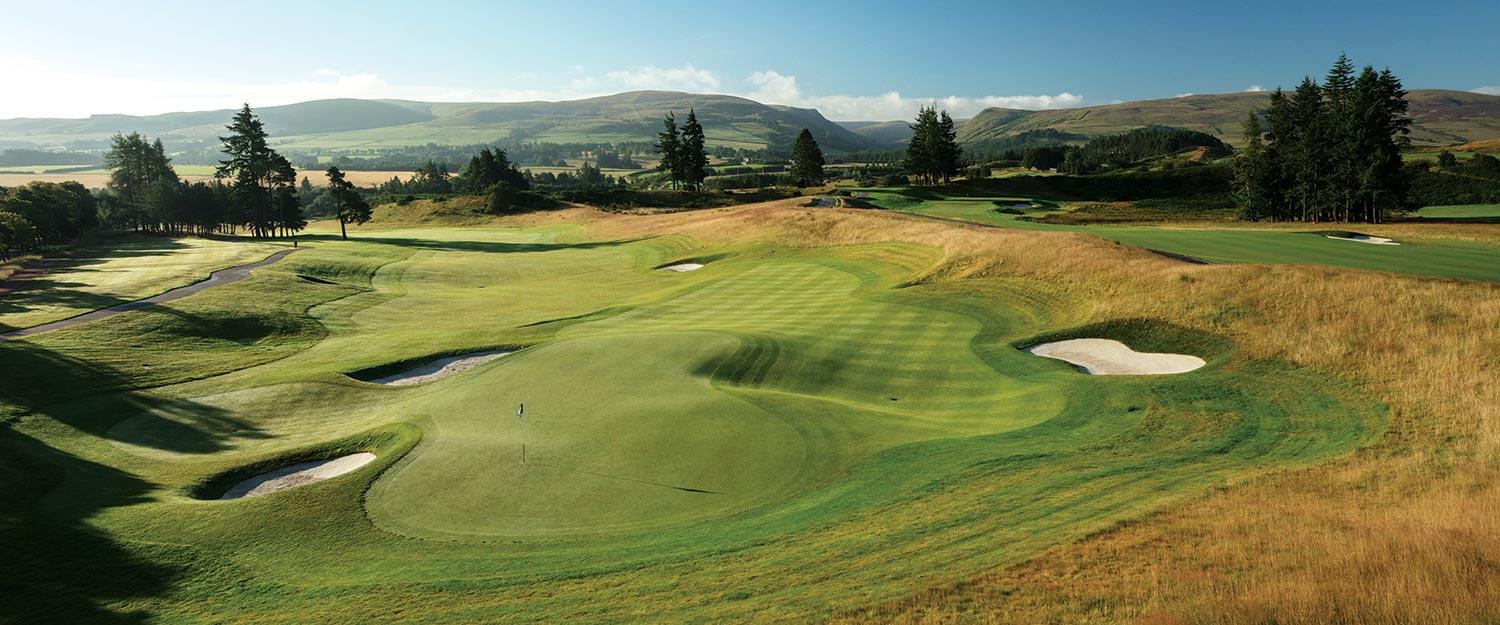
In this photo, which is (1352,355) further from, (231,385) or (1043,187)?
(1043,187)

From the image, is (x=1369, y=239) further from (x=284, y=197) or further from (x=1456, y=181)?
(x=284, y=197)

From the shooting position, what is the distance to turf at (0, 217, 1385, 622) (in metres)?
10.2

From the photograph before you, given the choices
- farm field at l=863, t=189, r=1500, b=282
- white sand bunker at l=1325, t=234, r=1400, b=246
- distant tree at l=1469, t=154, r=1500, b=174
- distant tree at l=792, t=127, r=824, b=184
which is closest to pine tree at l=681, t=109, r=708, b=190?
distant tree at l=792, t=127, r=824, b=184

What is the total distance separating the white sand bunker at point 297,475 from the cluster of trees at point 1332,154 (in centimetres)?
7563

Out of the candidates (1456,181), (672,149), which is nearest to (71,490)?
(672,149)

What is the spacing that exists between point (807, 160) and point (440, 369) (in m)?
97.8

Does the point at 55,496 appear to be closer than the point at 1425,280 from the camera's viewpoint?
Yes

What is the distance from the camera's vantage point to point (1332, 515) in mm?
9969

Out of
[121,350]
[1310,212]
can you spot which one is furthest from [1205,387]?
[1310,212]

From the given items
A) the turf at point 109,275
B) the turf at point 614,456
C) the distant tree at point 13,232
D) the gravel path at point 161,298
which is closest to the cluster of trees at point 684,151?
the turf at point 109,275

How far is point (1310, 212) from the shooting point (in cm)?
6725

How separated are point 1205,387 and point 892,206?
203ft

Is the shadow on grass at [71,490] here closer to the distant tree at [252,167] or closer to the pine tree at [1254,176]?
the distant tree at [252,167]

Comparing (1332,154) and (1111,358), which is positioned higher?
(1332,154)
